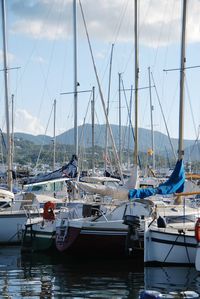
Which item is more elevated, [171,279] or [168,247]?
[168,247]

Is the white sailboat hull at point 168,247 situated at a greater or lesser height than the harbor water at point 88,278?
greater

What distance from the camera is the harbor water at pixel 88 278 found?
1894cm

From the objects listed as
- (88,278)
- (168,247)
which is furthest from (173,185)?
(88,278)

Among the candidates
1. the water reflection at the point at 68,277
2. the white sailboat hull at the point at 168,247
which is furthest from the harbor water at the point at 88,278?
the white sailboat hull at the point at 168,247

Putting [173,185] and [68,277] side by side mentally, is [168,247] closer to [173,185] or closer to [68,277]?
[68,277]

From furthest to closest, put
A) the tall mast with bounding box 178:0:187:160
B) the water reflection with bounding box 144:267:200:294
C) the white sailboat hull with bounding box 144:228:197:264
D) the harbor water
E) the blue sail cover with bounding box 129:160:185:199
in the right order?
the tall mast with bounding box 178:0:187:160 < the blue sail cover with bounding box 129:160:185:199 < the white sailboat hull with bounding box 144:228:197:264 < the water reflection with bounding box 144:267:200:294 < the harbor water

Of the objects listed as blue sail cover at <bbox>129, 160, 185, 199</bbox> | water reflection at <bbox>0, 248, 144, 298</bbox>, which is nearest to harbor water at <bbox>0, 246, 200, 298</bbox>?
water reflection at <bbox>0, 248, 144, 298</bbox>

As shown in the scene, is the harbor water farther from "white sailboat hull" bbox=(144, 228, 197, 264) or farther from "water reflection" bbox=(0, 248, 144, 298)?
"white sailboat hull" bbox=(144, 228, 197, 264)

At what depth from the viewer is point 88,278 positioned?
21.3m

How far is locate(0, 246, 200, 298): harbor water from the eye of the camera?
18.9m

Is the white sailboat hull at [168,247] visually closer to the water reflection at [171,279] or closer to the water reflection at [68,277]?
the water reflection at [171,279]

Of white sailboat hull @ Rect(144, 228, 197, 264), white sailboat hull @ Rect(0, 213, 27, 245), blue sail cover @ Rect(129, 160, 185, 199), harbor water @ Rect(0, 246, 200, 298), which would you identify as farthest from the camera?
white sailboat hull @ Rect(0, 213, 27, 245)

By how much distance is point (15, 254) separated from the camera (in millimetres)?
27719

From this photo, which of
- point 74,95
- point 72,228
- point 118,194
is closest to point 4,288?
point 72,228
